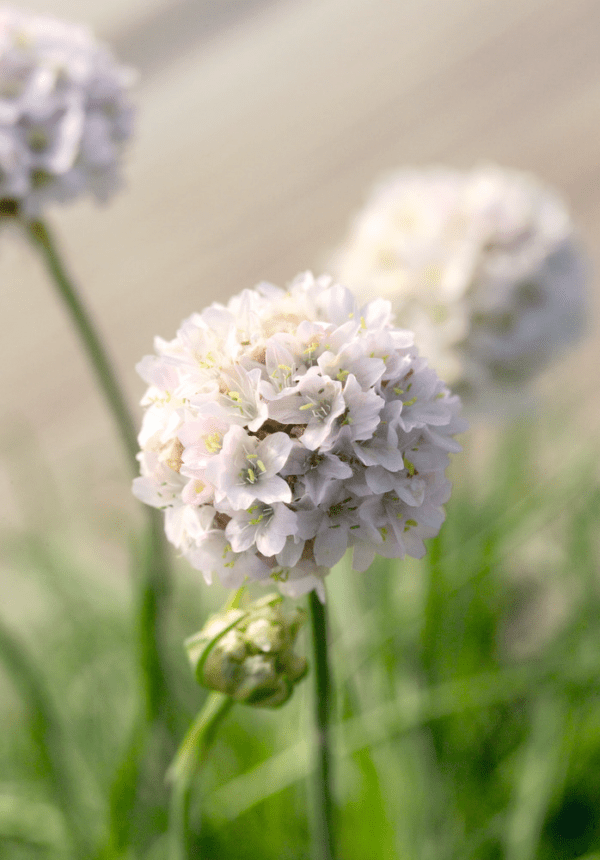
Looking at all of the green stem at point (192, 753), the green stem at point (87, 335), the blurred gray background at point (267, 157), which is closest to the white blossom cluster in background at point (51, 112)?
the green stem at point (87, 335)

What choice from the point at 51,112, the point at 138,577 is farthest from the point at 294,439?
the point at 51,112

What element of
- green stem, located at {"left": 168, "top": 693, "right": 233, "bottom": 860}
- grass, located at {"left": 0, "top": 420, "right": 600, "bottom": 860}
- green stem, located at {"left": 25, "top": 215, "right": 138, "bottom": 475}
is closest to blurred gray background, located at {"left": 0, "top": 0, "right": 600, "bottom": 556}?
grass, located at {"left": 0, "top": 420, "right": 600, "bottom": 860}

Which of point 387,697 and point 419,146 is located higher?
point 419,146

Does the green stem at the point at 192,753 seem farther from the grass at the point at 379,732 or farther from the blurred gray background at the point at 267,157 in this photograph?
the blurred gray background at the point at 267,157

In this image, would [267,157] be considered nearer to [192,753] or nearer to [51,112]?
[51,112]

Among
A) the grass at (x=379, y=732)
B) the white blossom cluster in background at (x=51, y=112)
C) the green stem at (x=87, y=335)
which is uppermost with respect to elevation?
the white blossom cluster in background at (x=51, y=112)

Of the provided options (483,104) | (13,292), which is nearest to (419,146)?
(483,104)

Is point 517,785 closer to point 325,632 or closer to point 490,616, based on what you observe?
point 490,616

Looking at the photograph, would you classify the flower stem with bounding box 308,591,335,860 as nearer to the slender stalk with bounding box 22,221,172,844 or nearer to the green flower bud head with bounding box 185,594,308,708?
the green flower bud head with bounding box 185,594,308,708
